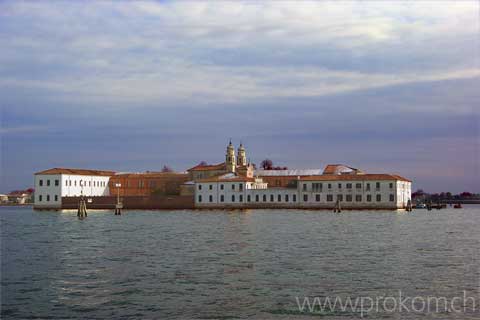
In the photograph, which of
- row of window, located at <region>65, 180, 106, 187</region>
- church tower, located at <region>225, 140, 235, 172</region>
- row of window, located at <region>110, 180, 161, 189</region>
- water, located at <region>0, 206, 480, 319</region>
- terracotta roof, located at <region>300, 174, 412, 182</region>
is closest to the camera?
water, located at <region>0, 206, 480, 319</region>

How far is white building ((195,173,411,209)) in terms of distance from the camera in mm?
72750

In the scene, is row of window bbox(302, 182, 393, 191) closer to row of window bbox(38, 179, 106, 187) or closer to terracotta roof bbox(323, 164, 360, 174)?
terracotta roof bbox(323, 164, 360, 174)

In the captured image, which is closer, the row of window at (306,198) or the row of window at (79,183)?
the row of window at (306,198)

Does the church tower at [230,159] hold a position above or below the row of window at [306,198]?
above

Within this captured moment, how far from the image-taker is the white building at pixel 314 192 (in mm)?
72750

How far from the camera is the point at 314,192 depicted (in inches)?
2972

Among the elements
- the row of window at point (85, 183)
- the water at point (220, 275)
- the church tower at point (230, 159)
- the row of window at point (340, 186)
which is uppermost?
the church tower at point (230, 159)

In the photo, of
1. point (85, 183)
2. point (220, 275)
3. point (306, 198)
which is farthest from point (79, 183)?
point (220, 275)

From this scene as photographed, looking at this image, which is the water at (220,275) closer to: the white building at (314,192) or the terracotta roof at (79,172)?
the white building at (314,192)

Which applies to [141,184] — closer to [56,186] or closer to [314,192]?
[56,186]

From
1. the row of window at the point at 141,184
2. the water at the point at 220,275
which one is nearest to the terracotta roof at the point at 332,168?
the row of window at the point at 141,184

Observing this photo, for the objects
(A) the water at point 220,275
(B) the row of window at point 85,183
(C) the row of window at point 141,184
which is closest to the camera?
(A) the water at point 220,275

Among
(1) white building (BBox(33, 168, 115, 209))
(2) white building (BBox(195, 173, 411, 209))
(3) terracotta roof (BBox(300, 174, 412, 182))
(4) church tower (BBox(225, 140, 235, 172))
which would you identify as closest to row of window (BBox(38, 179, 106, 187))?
Result: (1) white building (BBox(33, 168, 115, 209))

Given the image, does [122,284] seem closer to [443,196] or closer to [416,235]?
[416,235]
